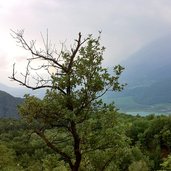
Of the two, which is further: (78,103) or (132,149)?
(132,149)

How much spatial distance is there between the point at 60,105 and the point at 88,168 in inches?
176

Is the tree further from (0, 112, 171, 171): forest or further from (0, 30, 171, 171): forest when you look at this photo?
(0, 112, 171, 171): forest

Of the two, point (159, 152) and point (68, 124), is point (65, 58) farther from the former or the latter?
point (159, 152)

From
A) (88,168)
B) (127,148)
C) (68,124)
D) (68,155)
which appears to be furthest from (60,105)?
(88,168)

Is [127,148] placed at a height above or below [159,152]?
below

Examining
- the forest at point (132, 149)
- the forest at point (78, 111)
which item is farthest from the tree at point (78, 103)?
the forest at point (132, 149)

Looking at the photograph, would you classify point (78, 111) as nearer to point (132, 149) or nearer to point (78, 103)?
point (78, 103)

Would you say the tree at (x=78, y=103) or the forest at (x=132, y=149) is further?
the forest at (x=132, y=149)

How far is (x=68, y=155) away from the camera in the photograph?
15477 millimetres

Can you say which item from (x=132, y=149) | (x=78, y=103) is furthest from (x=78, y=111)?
(x=132, y=149)

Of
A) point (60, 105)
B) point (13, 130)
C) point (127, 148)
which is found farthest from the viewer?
point (13, 130)

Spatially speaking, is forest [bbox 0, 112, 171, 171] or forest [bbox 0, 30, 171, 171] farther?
forest [bbox 0, 112, 171, 171]

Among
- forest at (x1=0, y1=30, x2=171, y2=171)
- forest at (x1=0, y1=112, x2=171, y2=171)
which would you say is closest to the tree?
forest at (x1=0, y1=30, x2=171, y2=171)

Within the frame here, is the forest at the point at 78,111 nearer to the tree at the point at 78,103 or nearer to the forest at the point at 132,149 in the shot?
the tree at the point at 78,103
